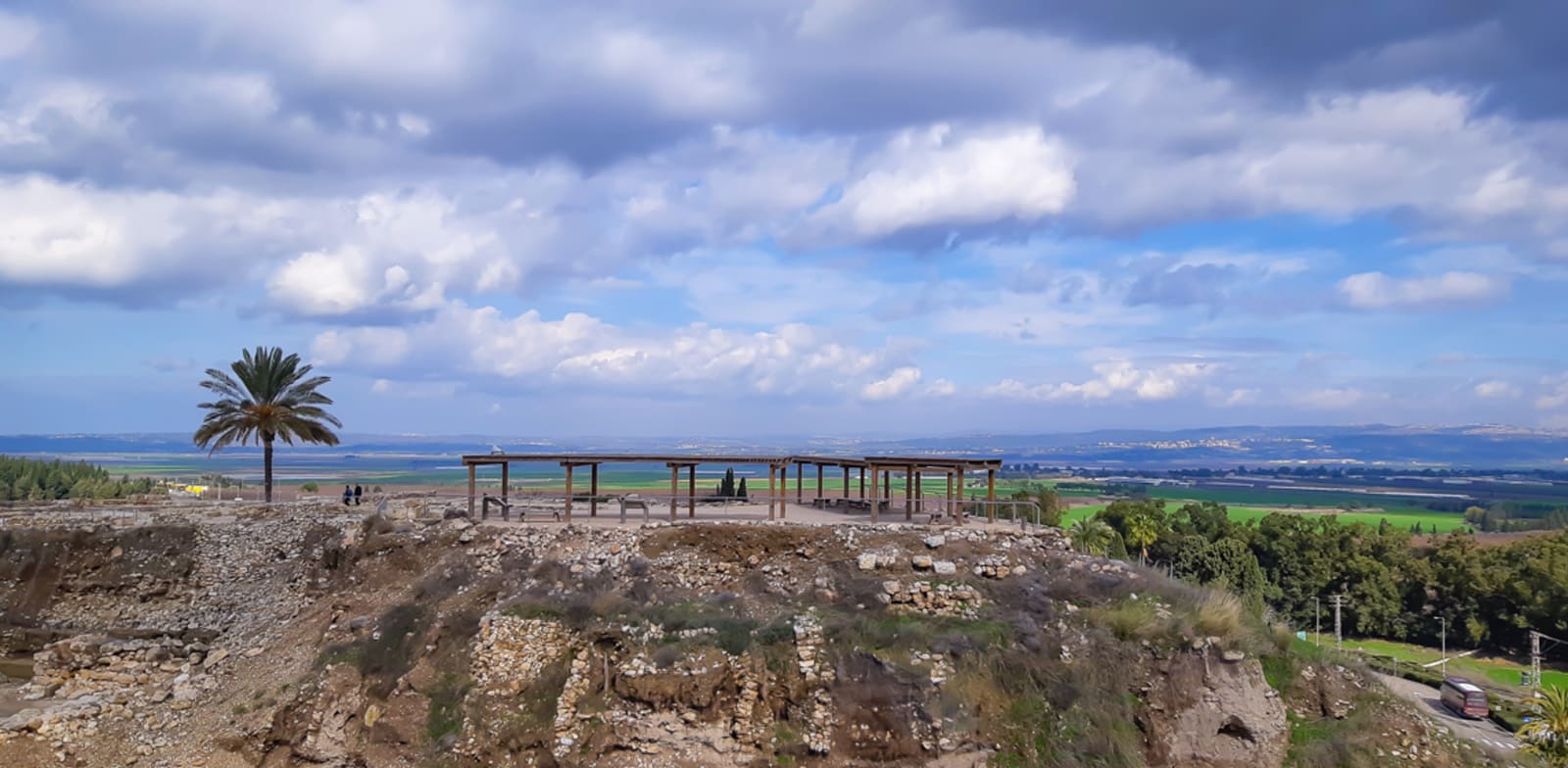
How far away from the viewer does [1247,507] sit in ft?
527

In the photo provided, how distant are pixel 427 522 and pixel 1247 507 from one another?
511 feet

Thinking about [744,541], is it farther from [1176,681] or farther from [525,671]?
[1176,681]

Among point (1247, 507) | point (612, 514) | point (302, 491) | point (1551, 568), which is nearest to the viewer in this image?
point (612, 514)

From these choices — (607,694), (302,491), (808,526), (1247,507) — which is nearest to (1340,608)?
(808,526)

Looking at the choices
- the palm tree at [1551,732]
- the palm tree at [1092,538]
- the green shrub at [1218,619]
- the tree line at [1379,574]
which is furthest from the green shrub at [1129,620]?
the tree line at [1379,574]

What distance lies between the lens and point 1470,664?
177 feet

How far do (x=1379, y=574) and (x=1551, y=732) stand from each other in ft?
126

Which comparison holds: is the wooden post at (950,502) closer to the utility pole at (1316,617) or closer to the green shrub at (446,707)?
the green shrub at (446,707)


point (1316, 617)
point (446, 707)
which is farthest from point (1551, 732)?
point (1316, 617)

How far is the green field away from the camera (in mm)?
49406

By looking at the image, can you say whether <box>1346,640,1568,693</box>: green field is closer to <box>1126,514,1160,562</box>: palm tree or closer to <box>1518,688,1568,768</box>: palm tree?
<box>1126,514,1160,562</box>: palm tree

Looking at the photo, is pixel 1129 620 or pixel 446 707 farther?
pixel 1129 620

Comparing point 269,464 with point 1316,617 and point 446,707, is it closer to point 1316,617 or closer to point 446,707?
point 446,707

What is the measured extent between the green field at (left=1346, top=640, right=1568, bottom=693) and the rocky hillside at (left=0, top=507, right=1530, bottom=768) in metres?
31.0
